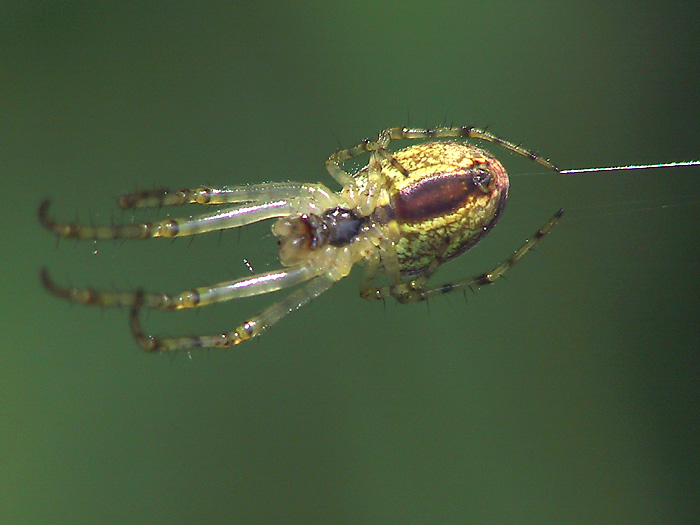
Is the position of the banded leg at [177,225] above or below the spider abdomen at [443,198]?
above

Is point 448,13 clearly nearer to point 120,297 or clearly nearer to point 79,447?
point 120,297

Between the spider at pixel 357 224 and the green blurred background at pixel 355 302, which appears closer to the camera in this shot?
the spider at pixel 357 224

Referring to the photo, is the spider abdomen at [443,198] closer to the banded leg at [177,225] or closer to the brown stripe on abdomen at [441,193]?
the brown stripe on abdomen at [441,193]

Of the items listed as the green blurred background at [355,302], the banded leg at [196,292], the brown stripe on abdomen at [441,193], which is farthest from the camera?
the green blurred background at [355,302]

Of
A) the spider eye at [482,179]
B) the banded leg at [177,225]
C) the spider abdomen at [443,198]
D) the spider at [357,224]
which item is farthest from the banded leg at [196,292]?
the spider eye at [482,179]

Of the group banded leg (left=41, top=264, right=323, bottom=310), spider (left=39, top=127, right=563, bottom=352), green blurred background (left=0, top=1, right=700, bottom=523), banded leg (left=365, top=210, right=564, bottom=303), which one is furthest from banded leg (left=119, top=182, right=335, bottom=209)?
green blurred background (left=0, top=1, right=700, bottom=523)

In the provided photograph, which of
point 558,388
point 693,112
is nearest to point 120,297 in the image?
point 558,388

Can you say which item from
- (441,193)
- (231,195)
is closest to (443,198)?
(441,193)

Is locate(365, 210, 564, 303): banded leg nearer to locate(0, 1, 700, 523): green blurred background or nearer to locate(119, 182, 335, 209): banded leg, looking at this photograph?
locate(119, 182, 335, 209): banded leg
